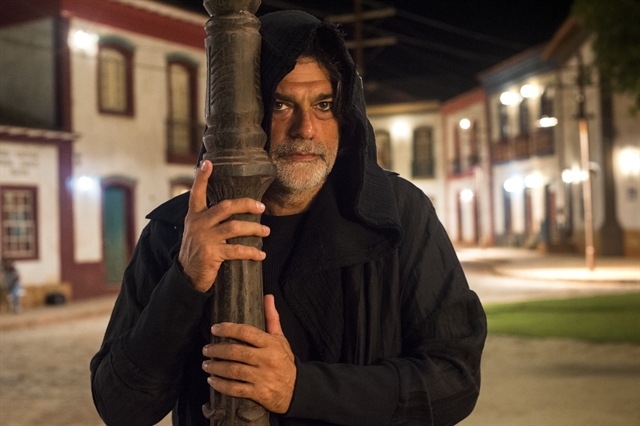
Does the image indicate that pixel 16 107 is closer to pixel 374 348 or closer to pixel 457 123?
pixel 374 348

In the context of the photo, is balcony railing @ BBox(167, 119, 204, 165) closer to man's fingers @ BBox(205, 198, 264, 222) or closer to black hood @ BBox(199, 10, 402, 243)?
black hood @ BBox(199, 10, 402, 243)

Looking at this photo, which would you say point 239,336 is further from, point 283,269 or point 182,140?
point 182,140

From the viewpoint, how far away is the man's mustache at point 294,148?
2.28 meters

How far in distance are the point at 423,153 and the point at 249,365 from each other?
1826 inches

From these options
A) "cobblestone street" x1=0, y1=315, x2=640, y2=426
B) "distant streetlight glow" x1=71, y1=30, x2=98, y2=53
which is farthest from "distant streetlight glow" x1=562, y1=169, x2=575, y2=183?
"cobblestone street" x1=0, y1=315, x2=640, y2=426

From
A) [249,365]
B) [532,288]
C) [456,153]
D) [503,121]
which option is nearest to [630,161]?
[532,288]

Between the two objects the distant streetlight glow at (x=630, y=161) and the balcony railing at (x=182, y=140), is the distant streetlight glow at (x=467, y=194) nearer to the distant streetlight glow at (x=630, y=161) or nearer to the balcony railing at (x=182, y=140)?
the distant streetlight glow at (x=630, y=161)

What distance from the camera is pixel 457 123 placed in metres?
44.7

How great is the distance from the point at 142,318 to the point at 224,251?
40 cm

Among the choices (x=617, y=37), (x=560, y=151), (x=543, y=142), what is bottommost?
(x=560, y=151)

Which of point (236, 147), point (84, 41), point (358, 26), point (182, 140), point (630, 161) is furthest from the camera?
point (630, 161)

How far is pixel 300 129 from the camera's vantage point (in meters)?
2.27

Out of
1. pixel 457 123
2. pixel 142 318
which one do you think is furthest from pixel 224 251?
pixel 457 123

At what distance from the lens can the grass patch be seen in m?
10.5
